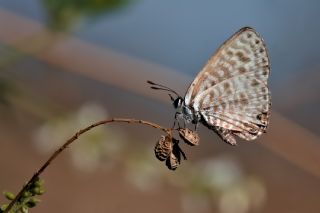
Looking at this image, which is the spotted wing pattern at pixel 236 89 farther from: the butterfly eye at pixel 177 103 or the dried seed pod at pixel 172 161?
the dried seed pod at pixel 172 161

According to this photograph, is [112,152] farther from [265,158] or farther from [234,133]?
[265,158]

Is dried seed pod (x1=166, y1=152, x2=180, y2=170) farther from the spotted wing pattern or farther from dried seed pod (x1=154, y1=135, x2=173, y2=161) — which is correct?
the spotted wing pattern

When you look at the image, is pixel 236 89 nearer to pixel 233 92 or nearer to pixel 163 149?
pixel 233 92

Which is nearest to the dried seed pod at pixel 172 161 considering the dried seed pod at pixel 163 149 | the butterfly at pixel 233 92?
the dried seed pod at pixel 163 149

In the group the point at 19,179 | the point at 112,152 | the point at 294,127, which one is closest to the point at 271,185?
the point at 19,179

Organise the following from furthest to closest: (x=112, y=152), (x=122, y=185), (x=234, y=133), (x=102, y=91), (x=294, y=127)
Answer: (x=102, y=91)
(x=122, y=185)
(x=294, y=127)
(x=112, y=152)
(x=234, y=133)

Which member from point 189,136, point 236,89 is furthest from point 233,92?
point 189,136
